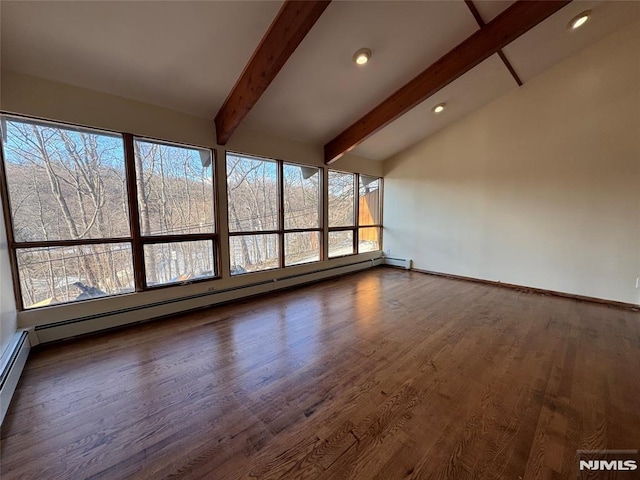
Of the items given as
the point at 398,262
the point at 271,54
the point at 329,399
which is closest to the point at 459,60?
the point at 271,54

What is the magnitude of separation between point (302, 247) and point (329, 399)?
334cm

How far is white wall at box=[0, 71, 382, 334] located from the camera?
98.1 inches

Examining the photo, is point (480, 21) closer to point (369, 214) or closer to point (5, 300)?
point (369, 214)

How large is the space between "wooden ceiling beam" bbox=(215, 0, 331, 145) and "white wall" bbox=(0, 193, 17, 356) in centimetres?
245

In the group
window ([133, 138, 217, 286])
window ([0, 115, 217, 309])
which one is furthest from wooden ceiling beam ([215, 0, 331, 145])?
window ([0, 115, 217, 309])

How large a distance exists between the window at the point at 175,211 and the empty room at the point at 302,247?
28 millimetres

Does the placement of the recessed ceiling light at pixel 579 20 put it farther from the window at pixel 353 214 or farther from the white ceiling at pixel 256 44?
the window at pixel 353 214

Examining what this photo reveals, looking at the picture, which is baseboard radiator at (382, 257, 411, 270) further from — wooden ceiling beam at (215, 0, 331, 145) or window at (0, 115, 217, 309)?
wooden ceiling beam at (215, 0, 331, 145)

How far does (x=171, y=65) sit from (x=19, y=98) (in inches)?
53.9

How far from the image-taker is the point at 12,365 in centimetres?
206

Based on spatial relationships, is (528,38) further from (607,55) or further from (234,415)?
(234,415)

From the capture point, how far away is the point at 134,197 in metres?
3.12

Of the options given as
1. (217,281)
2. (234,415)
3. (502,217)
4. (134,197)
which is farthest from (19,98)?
(502,217)

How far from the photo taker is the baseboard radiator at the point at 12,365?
1.82 meters
